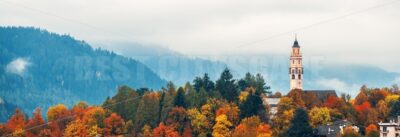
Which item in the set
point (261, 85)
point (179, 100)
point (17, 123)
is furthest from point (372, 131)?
point (17, 123)

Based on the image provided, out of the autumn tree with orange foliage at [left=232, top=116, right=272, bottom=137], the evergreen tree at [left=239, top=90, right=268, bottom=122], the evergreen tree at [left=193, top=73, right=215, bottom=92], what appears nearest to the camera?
the autumn tree with orange foliage at [left=232, top=116, right=272, bottom=137]

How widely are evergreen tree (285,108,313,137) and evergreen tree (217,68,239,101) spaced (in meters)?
17.6

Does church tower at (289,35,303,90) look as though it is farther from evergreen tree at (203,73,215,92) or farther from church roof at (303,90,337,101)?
evergreen tree at (203,73,215,92)

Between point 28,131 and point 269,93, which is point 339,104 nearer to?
point 269,93

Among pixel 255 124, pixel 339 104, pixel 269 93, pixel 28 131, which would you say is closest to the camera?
pixel 255 124

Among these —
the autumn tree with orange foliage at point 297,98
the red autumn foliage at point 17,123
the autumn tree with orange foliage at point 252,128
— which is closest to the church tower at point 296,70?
the autumn tree with orange foliage at point 297,98

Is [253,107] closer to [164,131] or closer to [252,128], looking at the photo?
[252,128]

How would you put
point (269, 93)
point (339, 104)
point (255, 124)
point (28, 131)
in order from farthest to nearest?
point (269, 93)
point (28, 131)
point (339, 104)
point (255, 124)

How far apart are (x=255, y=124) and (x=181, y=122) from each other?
929 centimetres

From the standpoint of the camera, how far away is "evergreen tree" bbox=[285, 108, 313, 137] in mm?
85250

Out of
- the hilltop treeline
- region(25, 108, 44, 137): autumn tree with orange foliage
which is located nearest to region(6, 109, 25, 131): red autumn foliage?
region(25, 108, 44, 137): autumn tree with orange foliage

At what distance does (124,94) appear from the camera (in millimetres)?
105812

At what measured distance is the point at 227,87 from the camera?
105000mm

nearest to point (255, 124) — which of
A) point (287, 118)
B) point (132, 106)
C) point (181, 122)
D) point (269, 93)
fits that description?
point (287, 118)
